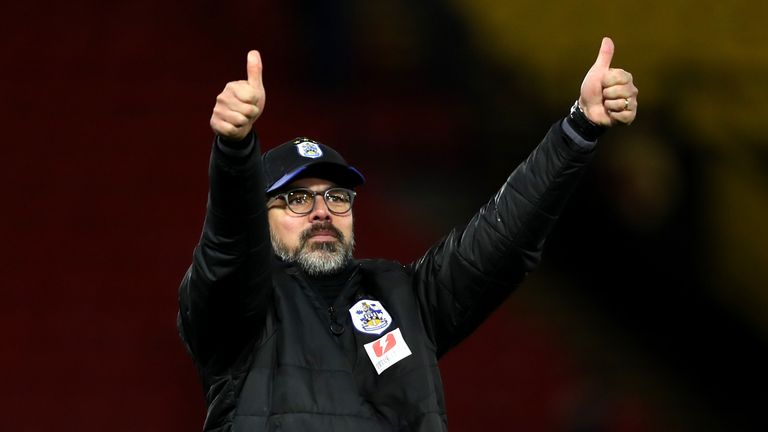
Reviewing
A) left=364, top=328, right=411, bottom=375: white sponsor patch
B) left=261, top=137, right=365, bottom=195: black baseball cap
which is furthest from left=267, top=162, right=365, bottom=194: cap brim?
left=364, top=328, right=411, bottom=375: white sponsor patch

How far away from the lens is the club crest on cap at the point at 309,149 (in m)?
2.02

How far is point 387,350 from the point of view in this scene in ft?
6.18

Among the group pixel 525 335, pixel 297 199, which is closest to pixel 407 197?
pixel 525 335

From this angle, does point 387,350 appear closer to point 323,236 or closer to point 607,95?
point 323,236

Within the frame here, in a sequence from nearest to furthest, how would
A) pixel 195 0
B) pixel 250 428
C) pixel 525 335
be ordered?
pixel 250 428 < pixel 525 335 < pixel 195 0

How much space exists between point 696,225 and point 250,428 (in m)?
2.64

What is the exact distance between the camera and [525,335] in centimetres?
393

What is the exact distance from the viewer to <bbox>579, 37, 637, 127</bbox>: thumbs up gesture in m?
1.82

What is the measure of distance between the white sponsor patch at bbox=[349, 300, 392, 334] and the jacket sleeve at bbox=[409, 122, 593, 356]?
8 centimetres

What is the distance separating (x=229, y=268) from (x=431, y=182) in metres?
2.45

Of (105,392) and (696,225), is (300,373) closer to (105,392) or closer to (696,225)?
(105,392)

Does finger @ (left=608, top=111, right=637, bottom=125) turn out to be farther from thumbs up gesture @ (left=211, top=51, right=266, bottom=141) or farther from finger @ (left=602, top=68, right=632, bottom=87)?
thumbs up gesture @ (left=211, top=51, right=266, bottom=141)

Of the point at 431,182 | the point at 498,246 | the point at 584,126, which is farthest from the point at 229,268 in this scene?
the point at 431,182

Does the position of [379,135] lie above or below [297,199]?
below
